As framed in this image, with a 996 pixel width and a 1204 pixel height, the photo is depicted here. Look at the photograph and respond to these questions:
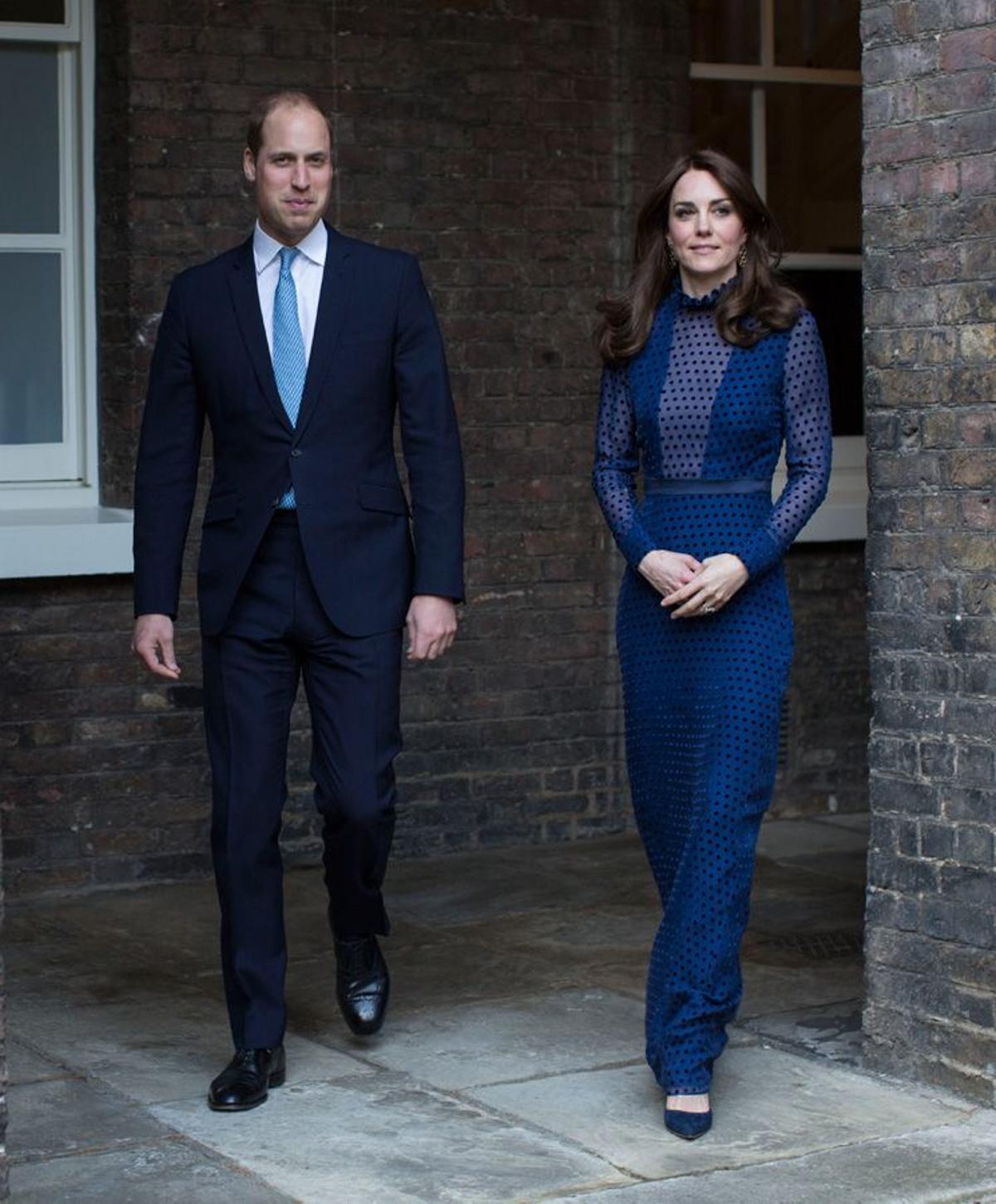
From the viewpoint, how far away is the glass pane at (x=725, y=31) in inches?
330

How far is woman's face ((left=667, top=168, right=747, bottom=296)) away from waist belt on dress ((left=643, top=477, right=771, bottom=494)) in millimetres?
417

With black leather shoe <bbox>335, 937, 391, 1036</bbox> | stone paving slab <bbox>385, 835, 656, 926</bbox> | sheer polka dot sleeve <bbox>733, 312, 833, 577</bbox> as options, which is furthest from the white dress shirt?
stone paving slab <bbox>385, 835, 656, 926</bbox>

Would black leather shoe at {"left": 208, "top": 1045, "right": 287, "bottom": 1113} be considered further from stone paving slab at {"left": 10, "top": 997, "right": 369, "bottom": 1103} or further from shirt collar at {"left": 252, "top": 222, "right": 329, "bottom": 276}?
shirt collar at {"left": 252, "top": 222, "right": 329, "bottom": 276}

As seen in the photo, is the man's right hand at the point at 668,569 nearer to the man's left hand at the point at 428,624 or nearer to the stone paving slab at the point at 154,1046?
the man's left hand at the point at 428,624

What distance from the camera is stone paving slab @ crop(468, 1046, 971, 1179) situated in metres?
4.74

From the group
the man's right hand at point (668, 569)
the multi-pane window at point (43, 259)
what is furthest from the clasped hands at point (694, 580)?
the multi-pane window at point (43, 259)

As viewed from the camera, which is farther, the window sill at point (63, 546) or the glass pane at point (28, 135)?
the glass pane at point (28, 135)

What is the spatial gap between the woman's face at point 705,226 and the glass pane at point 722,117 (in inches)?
138

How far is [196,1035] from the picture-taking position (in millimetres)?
Result: 5695

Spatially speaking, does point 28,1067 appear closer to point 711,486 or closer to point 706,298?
point 711,486

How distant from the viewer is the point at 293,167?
16.8ft

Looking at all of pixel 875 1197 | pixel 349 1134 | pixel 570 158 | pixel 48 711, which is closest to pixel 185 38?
pixel 570 158

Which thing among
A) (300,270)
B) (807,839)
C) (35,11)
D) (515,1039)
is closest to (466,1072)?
(515,1039)

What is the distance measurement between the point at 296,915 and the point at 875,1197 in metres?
2.94
